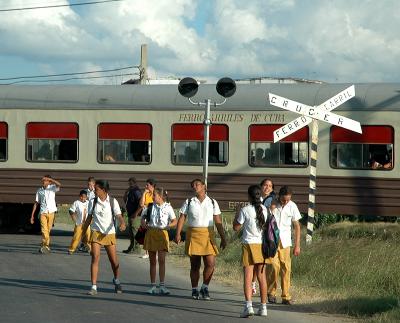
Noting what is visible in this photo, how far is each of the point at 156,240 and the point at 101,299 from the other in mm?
1325

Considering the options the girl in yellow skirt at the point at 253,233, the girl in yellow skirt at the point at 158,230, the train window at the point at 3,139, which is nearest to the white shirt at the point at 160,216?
the girl in yellow skirt at the point at 158,230

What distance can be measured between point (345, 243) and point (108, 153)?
8065mm

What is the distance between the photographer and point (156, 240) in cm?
1345

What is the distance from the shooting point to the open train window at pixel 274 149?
2091 centimetres

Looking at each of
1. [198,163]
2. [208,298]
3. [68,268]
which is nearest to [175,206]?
[198,163]

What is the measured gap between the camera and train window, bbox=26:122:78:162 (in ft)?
74.5

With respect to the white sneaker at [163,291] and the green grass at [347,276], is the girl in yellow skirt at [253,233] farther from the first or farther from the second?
the white sneaker at [163,291]

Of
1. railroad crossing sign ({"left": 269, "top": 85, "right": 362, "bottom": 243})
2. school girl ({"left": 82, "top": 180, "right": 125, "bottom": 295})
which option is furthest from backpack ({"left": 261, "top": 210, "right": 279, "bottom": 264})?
railroad crossing sign ({"left": 269, "top": 85, "right": 362, "bottom": 243})

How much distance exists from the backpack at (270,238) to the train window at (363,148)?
9.17 meters

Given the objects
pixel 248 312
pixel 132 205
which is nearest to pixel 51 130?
pixel 132 205

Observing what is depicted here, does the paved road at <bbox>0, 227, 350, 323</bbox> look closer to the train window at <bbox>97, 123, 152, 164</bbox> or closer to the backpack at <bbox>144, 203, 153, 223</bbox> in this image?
the backpack at <bbox>144, 203, 153, 223</bbox>

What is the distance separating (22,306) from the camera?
11805 millimetres

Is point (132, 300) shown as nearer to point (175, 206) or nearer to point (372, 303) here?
point (372, 303)

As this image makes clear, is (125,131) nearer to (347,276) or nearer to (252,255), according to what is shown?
(347,276)
